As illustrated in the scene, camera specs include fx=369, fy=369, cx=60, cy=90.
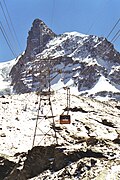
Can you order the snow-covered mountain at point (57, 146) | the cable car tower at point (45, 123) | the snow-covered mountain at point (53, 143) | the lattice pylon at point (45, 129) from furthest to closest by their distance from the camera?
the lattice pylon at point (45, 129), the cable car tower at point (45, 123), the snow-covered mountain at point (53, 143), the snow-covered mountain at point (57, 146)

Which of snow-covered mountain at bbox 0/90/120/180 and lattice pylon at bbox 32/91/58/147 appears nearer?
snow-covered mountain at bbox 0/90/120/180

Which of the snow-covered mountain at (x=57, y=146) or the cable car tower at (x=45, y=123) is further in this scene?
the cable car tower at (x=45, y=123)

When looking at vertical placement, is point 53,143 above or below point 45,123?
below

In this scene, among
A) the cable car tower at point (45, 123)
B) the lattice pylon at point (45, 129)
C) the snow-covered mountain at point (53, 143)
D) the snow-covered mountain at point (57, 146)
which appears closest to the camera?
the snow-covered mountain at point (57, 146)

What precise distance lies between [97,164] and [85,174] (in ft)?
3.10

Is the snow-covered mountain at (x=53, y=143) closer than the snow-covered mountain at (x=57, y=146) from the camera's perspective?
No

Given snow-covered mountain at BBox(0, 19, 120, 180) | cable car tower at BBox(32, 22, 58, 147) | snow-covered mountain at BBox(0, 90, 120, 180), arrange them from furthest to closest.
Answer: cable car tower at BBox(32, 22, 58, 147)
snow-covered mountain at BBox(0, 19, 120, 180)
snow-covered mountain at BBox(0, 90, 120, 180)

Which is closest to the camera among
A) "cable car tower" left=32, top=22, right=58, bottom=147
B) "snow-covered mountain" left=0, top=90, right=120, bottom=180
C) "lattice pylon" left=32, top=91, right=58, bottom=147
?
"snow-covered mountain" left=0, top=90, right=120, bottom=180

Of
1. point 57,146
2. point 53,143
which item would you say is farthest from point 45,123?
point 57,146

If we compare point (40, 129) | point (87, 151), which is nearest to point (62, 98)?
point (40, 129)

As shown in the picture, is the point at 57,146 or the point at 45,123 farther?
the point at 45,123

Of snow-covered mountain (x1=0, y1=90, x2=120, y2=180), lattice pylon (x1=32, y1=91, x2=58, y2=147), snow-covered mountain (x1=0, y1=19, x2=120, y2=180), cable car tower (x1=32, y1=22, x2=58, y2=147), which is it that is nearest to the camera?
snow-covered mountain (x1=0, y1=90, x2=120, y2=180)

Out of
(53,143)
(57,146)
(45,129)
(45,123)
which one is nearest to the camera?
(57,146)

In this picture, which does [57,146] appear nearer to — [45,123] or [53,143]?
[53,143]
